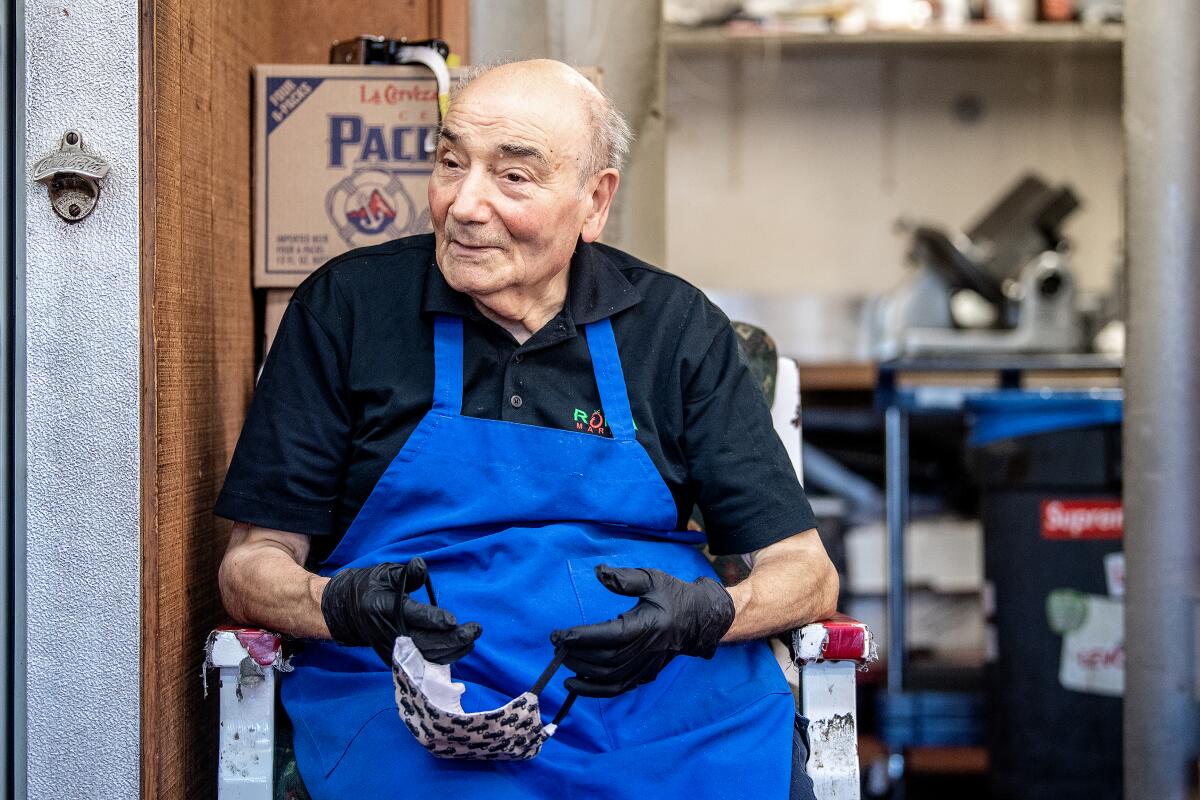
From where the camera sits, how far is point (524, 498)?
5.21ft

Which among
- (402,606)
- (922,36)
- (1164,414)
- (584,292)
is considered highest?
(922,36)

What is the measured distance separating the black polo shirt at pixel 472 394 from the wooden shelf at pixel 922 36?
9.62ft

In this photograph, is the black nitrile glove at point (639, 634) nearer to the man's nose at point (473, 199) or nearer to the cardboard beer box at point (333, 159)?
the man's nose at point (473, 199)

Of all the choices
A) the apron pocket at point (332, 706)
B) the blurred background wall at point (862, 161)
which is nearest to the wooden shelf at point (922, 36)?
the blurred background wall at point (862, 161)

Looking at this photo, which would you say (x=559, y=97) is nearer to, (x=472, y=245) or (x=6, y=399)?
(x=472, y=245)

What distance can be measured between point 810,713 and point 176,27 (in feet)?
3.84

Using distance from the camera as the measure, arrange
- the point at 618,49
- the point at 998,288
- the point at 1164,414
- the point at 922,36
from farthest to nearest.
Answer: the point at 922,36, the point at 998,288, the point at 618,49, the point at 1164,414

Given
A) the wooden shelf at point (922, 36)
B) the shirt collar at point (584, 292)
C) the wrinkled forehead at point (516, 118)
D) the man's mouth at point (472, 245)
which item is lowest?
the shirt collar at point (584, 292)

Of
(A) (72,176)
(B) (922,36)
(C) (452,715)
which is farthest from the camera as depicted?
(B) (922,36)

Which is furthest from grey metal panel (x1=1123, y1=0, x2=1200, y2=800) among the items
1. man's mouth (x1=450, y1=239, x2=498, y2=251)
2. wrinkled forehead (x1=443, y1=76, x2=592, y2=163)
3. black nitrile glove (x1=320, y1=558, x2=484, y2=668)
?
black nitrile glove (x1=320, y1=558, x2=484, y2=668)

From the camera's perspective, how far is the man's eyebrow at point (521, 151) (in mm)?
1621

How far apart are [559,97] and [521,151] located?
102mm

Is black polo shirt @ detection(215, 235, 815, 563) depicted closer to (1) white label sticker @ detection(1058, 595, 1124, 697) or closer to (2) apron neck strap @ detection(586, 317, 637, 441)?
(2) apron neck strap @ detection(586, 317, 637, 441)

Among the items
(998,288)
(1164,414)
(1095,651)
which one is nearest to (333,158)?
(1164,414)
